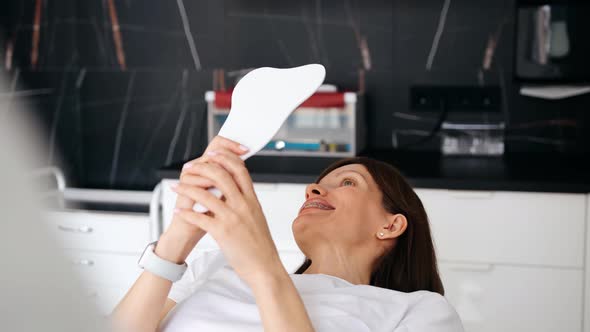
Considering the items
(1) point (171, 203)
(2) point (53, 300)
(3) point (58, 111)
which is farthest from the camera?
(3) point (58, 111)

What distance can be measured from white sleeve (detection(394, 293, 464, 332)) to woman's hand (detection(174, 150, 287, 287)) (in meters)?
0.34

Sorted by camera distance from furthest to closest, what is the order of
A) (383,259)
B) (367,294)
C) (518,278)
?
1. (518,278)
2. (383,259)
3. (367,294)

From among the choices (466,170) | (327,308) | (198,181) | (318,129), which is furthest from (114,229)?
(198,181)

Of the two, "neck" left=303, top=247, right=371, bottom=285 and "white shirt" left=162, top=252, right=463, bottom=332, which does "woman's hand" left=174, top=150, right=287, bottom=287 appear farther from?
"neck" left=303, top=247, right=371, bottom=285

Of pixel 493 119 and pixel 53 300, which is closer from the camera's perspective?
pixel 53 300

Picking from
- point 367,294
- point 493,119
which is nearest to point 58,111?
point 493,119

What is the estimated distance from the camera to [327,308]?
46.1 inches

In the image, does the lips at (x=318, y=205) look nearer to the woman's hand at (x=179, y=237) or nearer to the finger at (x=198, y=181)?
the woman's hand at (x=179, y=237)

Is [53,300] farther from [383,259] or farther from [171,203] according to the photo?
[171,203]

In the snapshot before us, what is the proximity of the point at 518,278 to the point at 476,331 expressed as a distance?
0.71ft

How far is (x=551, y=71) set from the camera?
8.09 ft

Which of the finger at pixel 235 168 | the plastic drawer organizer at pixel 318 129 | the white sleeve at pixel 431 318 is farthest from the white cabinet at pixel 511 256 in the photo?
the finger at pixel 235 168

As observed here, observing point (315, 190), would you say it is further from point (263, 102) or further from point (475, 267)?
point (475, 267)

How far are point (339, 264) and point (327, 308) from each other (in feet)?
0.61
